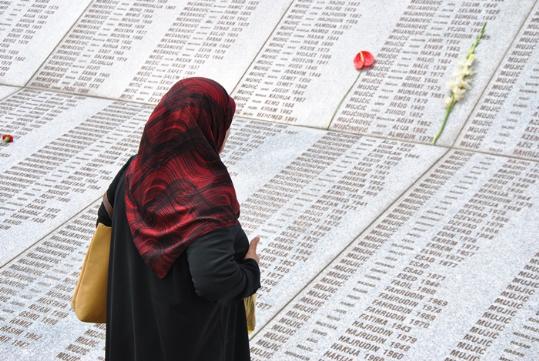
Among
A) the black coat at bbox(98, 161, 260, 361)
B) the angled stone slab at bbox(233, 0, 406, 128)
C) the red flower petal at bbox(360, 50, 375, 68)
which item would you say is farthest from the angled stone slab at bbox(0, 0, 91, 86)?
the black coat at bbox(98, 161, 260, 361)

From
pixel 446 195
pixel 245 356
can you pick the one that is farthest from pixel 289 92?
pixel 245 356

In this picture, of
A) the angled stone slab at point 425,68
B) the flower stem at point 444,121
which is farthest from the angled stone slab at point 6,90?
the flower stem at point 444,121

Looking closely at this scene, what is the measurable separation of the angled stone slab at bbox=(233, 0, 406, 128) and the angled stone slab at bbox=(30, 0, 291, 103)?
0.50 ft

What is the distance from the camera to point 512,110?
547cm

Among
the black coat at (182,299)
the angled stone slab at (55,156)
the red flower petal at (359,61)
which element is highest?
the black coat at (182,299)

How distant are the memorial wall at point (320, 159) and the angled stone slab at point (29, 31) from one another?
0.05 feet

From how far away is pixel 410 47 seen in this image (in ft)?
20.0

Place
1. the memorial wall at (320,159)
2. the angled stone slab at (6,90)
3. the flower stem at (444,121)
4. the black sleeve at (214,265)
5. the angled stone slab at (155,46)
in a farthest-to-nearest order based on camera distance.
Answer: the angled stone slab at (6,90)
the angled stone slab at (155,46)
the flower stem at (444,121)
the memorial wall at (320,159)
the black sleeve at (214,265)

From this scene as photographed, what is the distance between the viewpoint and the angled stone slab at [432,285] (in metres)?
3.96

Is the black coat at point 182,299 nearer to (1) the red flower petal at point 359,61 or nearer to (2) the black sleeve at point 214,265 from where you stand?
(2) the black sleeve at point 214,265

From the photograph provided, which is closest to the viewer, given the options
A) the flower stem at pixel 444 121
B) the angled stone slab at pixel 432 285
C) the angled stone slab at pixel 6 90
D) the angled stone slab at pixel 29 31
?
the angled stone slab at pixel 432 285

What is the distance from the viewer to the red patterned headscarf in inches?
103

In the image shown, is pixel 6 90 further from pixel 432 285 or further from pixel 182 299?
pixel 182 299

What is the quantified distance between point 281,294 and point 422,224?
0.82 m
